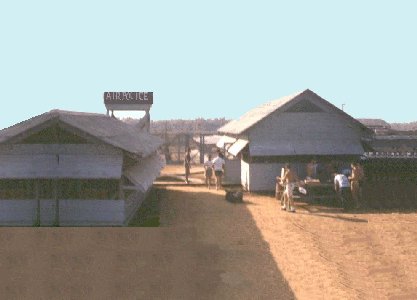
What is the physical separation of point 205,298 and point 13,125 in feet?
35.1

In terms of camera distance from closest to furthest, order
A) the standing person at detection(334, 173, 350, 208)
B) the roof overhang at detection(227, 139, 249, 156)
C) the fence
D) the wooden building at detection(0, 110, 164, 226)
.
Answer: the wooden building at detection(0, 110, 164, 226), the standing person at detection(334, 173, 350, 208), the fence, the roof overhang at detection(227, 139, 249, 156)

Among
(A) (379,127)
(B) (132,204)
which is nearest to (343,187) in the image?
(B) (132,204)

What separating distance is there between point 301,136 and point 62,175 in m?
12.7

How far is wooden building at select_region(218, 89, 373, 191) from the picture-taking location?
21.4 meters

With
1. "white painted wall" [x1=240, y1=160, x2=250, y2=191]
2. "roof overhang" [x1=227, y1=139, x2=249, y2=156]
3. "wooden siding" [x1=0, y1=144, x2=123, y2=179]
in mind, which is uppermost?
"roof overhang" [x1=227, y1=139, x2=249, y2=156]

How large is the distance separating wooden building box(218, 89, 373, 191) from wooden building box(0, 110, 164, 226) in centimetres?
894

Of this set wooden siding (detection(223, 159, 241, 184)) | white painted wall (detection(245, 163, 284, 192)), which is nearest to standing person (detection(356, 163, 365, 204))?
white painted wall (detection(245, 163, 284, 192))

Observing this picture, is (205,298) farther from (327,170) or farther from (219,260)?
→ (327,170)

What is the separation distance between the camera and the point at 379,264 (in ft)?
36.0

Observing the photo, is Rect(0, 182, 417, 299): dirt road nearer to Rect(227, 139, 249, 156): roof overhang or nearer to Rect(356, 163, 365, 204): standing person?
Rect(356, 163, 365, 204): standing person

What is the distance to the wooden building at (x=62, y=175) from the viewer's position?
43.9 ft

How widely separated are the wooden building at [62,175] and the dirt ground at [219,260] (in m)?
0.77

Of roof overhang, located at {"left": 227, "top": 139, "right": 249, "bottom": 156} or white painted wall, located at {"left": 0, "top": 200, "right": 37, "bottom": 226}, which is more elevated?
roof overhang, located at {"left": 227, "top": 139, "right": 249, "bottom": 156}

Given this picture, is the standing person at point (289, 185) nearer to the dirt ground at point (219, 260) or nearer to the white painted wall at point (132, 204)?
the dirt ground at point (219, 260)
